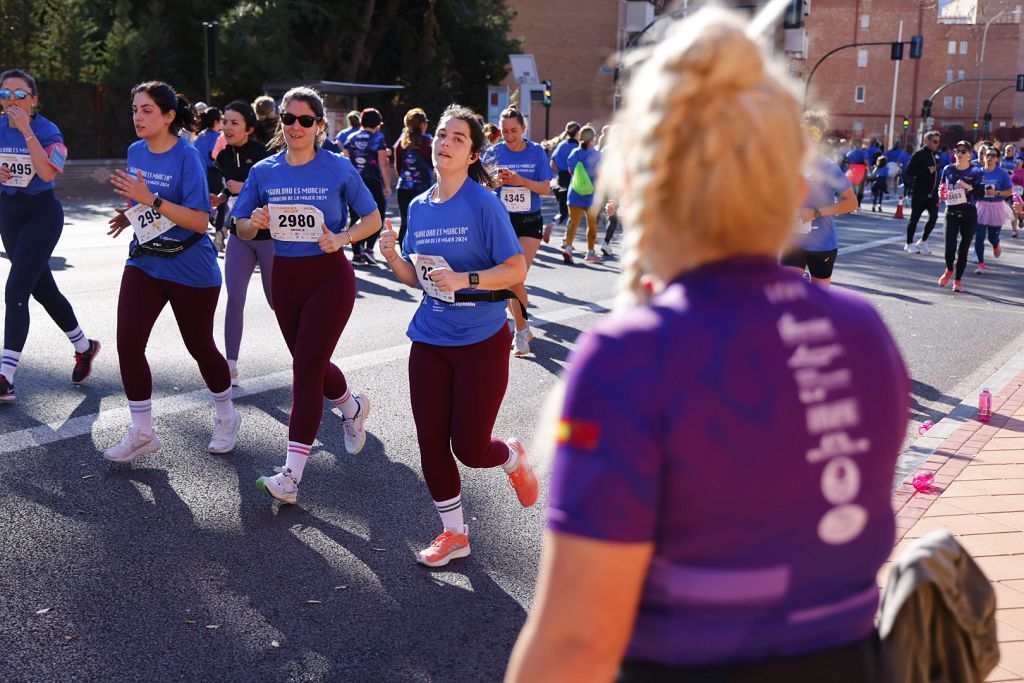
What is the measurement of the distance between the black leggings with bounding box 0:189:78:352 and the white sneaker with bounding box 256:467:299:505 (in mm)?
2782

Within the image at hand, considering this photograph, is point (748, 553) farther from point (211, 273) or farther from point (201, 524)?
point (211, 273)

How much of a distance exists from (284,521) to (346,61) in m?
34.7

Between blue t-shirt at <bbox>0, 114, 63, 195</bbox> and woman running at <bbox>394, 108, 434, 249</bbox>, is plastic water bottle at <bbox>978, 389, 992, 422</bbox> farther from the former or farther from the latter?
woman running at <bbox>394, 108, 434, 249</bbox>

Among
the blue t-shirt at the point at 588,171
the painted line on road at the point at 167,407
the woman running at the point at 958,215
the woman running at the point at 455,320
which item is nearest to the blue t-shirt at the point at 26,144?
the painted line on road at the point at 167,407

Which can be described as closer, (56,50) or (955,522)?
(955,522)

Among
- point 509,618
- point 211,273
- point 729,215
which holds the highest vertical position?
point 729,215

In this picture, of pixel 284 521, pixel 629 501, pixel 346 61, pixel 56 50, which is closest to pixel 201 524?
pixel 284 521

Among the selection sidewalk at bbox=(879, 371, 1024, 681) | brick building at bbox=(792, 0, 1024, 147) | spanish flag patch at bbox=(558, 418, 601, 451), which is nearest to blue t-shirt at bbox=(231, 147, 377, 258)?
sidewalk at bbox=(879, 371, 1024, 681)

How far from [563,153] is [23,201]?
11.9 metres

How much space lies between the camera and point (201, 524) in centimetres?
479

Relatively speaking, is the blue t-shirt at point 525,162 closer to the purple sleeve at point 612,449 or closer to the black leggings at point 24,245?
the black leggings at point 24,245

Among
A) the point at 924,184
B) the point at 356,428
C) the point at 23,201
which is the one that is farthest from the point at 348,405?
the point at 924,184

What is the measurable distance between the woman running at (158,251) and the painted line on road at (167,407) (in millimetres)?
609

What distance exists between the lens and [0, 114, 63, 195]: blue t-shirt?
22.3 feet
